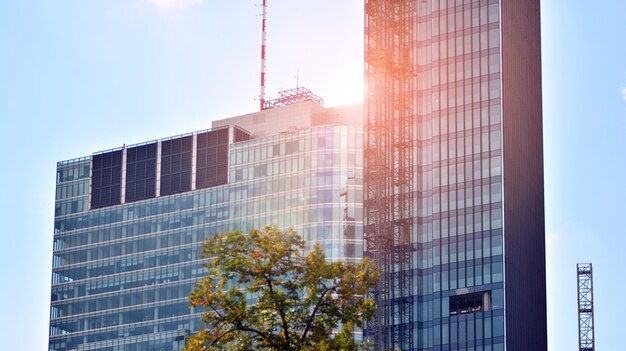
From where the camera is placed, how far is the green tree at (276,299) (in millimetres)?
65125

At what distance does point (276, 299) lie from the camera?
65.2 metres

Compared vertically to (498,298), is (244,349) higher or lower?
lower

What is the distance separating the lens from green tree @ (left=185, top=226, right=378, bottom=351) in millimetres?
65125

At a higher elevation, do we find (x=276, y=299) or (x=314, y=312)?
(x=276, y=299)

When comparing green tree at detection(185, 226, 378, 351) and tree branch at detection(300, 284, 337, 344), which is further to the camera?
green tree at detection(185, 226, 378, 351)

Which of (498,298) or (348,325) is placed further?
(498,298)

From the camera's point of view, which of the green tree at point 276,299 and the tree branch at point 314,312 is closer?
the tree branch at point 314,312

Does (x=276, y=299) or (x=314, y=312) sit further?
(x=276, y=299)

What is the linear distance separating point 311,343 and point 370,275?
4.40 m

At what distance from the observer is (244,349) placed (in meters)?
65.3

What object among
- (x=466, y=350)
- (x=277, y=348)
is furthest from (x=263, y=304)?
(x=466, y=350)

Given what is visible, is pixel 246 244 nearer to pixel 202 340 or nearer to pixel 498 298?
pixel 202 340

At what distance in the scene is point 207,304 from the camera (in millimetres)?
65375

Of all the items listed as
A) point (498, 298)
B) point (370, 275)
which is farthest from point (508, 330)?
point (370, 275)
